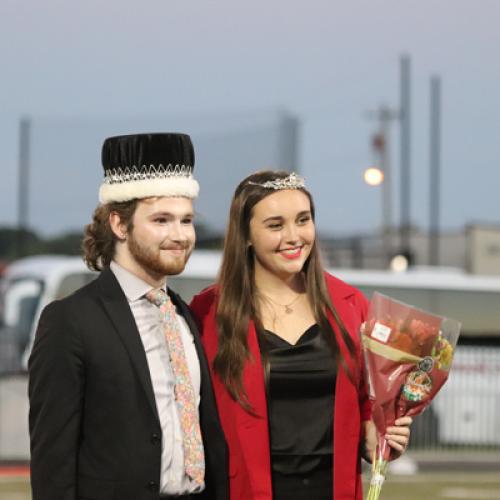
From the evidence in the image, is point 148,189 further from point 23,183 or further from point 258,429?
point 23,183

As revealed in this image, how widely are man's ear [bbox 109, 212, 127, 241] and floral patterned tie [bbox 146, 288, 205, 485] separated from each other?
19cm

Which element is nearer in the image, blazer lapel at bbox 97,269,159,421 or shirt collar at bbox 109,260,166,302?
blazer lapel at bbox 97,269,159,421

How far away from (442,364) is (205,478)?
0.91 meters

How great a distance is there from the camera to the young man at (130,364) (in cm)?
398

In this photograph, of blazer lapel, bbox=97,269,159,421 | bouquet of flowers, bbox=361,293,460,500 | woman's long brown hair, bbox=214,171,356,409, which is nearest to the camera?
blazer lapel, bbox=97,269,159,421

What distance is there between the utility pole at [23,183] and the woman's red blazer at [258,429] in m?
34.4

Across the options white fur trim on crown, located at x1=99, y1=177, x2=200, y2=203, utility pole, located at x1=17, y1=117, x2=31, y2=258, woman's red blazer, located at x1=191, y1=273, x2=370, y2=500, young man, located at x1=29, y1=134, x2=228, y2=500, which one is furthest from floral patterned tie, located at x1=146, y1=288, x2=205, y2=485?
utility pole, located at x1=17, y1=117, x2=31, y2=258

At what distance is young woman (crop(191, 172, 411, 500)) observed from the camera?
15.6 feet

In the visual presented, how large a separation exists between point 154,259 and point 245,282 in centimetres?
84

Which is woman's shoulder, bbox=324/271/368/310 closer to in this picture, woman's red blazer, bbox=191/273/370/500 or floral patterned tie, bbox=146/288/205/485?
woman's red blazer, bbox=191/273/370/500

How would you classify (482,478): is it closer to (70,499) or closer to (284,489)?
(284,489)

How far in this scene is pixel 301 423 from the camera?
15.8 ft

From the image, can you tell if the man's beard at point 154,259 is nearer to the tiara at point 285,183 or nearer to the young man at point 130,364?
the young man at point 130,364

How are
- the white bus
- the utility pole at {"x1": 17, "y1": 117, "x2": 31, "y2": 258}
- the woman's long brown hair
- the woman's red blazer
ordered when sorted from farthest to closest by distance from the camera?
1. the utility pole at {"x1": 17, "y1": 117, "x2": 31, "y2": 258}
2. the white bus
3. the woman's long brown hair
4. the woman's red blazer
